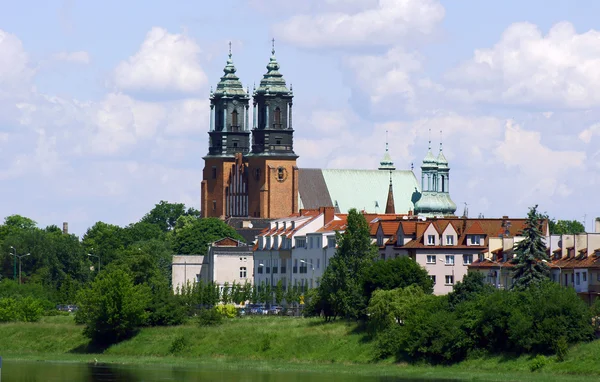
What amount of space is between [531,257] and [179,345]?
87.7 feet

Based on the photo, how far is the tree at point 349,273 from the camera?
127125mm

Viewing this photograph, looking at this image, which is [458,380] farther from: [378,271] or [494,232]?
[494,232]

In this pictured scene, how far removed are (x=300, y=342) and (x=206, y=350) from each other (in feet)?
24.9

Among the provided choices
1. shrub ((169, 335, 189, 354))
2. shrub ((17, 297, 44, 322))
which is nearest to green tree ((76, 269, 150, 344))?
shrub ((169, 335, 189, 354))

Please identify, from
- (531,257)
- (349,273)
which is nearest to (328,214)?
(349,273)

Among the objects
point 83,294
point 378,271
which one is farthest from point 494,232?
point 83,294

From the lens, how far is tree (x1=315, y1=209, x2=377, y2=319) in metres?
127

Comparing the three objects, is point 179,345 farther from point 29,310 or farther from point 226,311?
point 29,310

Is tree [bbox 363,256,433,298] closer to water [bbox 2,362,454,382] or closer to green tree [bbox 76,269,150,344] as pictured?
water [bbox 2,362,454,382]

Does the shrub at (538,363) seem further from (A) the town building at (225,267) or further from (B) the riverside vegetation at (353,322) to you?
(A) the town building at (225,267)

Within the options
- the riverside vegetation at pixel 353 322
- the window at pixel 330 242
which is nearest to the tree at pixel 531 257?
the riverside vegetation at pixel 353 322

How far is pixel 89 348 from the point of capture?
13512 cm

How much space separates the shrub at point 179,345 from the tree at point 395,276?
13.4m

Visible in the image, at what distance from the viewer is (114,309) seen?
438 feet
